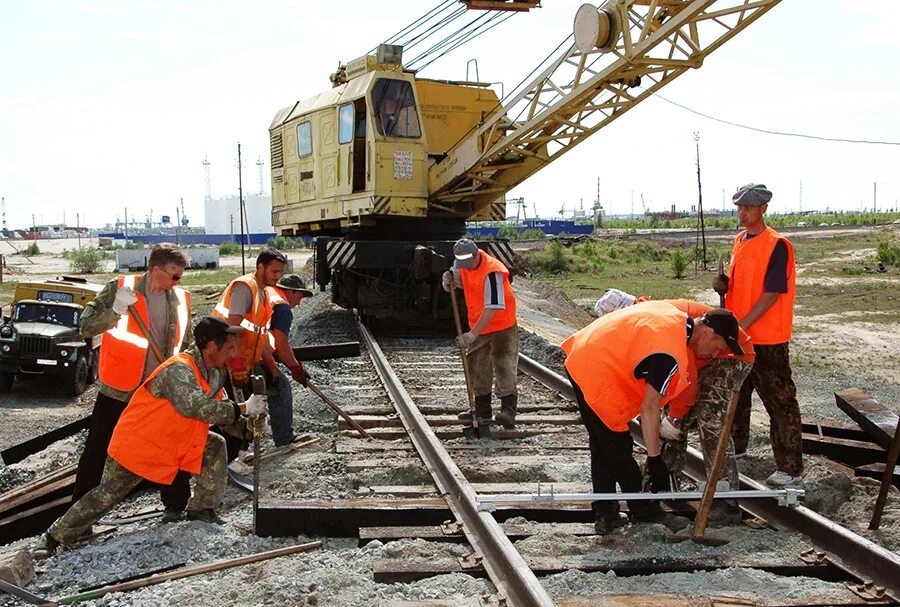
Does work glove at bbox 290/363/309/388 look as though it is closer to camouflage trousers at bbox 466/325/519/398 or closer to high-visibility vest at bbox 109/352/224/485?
camouflage trousers at bbox 466/325/519/398

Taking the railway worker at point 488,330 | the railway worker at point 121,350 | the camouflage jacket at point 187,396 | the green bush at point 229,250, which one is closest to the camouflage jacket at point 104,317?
the railway worker at point 121,350

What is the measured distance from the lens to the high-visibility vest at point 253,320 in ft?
21.6

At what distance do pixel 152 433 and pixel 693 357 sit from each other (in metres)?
3.08

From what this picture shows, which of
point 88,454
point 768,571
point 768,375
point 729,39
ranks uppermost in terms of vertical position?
point 729,39

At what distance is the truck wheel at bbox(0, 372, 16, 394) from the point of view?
1398cm

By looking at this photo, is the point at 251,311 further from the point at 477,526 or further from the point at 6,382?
the point at 6,382

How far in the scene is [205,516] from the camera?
5.48m

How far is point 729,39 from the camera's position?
10.0 metres

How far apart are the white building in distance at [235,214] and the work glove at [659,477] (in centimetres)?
11111

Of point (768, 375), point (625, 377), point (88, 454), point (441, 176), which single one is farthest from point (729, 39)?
point (88, 454)

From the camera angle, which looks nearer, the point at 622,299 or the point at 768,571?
the point at 768,571

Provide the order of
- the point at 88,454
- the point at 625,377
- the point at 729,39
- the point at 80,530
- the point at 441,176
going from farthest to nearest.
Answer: the point at 441,176 < the point at 729,39 < the point at 88,454 < the point at 80,530 < the point at 625,377

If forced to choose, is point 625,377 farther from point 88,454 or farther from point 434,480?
point 88,454

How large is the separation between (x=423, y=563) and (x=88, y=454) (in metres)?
2.48
